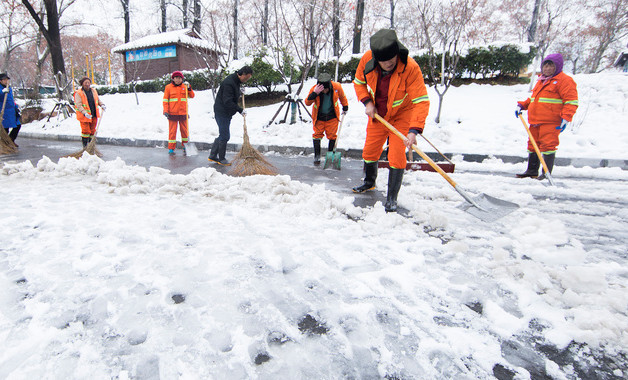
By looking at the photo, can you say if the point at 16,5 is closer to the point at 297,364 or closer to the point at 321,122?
the point at 321,122

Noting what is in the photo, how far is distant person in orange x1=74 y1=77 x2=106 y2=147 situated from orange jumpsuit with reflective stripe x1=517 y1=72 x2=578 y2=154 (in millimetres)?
7912

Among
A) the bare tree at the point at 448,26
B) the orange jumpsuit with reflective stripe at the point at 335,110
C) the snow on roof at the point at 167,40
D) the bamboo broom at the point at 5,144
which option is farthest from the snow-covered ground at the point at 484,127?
the snow on roof at the point at 167,40

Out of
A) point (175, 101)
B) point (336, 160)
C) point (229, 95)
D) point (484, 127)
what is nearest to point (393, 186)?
point (336, 160)

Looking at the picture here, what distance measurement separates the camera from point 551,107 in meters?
4.71

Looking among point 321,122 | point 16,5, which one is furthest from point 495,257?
point 16,5

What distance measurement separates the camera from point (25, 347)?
1327mm

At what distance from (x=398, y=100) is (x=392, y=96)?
0.09m

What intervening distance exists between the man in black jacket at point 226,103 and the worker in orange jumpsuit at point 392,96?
9.24 ft

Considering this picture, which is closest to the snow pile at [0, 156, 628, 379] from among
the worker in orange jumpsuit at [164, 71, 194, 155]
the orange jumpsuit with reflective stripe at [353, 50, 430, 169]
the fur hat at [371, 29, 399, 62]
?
the orange jumpsuit with reflective stripe at [353, 50, 430, 169]

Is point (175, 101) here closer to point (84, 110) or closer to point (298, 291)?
point (84, 110)

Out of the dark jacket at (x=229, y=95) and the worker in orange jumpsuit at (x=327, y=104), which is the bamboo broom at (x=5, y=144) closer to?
the dark jacket at (x=229, y=95)

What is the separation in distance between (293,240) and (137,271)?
1021 millimetres

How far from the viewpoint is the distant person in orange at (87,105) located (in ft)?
22.5

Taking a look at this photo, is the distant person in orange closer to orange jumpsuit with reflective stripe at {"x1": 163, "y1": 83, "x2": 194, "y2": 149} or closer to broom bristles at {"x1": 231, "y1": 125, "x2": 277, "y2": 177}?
orange jumpsuit with reflective stripe at {"x1": 163, "y1": 83, "x2": 194, "y2": 149}
